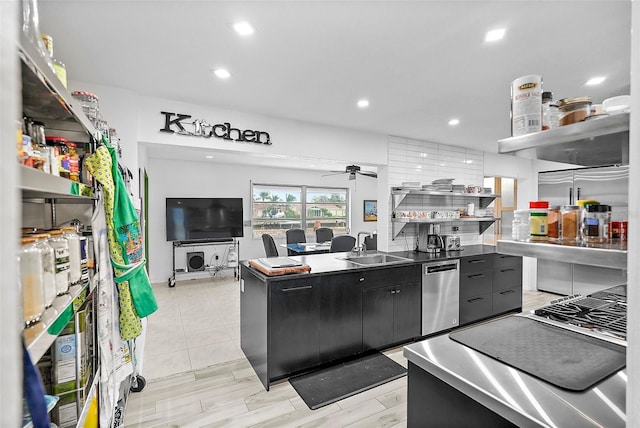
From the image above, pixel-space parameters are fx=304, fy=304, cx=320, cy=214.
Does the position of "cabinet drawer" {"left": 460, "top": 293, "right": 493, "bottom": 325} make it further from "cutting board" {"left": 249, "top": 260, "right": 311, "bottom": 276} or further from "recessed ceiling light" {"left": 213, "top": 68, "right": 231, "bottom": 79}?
"recessed ceiling light" {"left": 213, "top": 68, "right": 231, "bottom": 79}

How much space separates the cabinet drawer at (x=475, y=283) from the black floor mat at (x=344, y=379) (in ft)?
4.57

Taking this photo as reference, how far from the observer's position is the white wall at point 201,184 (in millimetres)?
6090

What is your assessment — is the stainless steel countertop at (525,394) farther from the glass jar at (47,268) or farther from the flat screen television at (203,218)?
the flat screen television at (203,218)

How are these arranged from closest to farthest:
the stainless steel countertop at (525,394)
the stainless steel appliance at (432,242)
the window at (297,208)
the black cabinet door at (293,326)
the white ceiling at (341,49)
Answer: the stainless steel countertop at (525,394)
the white ceiling at (341,49)
the black cabinet door at (293,326)
the stainless steel appliance at (432,242)
the window at (297,208)

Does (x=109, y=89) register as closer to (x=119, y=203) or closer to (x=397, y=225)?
(x=119, y=203)

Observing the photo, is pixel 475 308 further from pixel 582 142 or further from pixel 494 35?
pixel 582 142

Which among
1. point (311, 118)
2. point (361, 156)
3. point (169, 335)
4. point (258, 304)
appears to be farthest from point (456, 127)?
point (169, 335)

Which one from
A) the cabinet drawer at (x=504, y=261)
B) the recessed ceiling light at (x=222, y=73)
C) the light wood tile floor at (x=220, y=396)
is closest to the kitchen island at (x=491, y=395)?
the light wood tile floor at (x=220, y=396)

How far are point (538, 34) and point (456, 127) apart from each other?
2075 millimetres

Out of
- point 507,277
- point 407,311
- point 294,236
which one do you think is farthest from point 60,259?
point 294,236

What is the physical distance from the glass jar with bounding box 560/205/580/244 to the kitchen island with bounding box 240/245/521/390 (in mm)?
1927

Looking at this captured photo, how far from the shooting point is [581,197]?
4.70 meters

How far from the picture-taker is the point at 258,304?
263 centimetres

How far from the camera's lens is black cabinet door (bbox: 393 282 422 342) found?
3115mm
